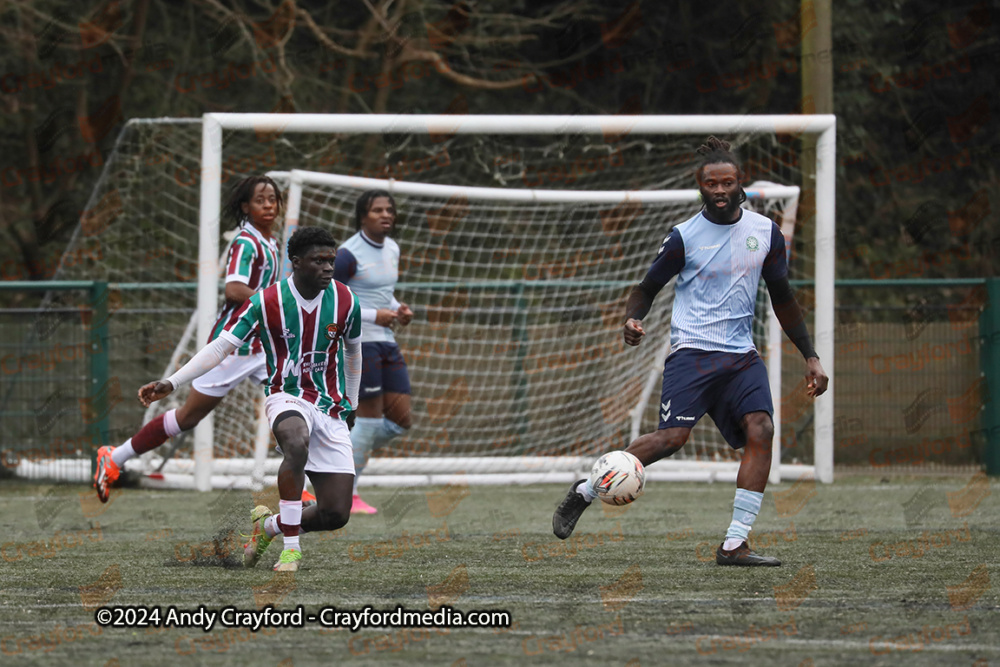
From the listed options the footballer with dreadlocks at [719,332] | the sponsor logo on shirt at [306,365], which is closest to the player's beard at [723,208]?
the footballer with dreadlocks at [719,332]

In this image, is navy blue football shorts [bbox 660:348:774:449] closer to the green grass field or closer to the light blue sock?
the light blue sock

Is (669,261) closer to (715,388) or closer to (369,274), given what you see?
(715,388)

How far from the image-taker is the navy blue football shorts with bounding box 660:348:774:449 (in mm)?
A: 6141

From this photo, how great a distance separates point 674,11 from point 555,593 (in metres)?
14.4

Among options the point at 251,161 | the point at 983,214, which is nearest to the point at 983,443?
the point at 983,214

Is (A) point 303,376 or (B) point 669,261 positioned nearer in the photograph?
(A) point 303,376

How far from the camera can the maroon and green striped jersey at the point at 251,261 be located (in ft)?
25.6

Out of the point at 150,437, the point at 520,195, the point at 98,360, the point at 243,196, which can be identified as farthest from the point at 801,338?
the point at 98,360

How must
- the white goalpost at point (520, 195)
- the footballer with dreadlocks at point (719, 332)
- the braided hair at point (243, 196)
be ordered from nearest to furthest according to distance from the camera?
1. the footballer with dreadlocks at point (719, 332)
2. the braided hair at point (243, 196)
3. the white goalpost at point (520, 195)

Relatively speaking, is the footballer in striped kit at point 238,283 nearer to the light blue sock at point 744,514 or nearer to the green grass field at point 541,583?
the green grass field at point 541,583

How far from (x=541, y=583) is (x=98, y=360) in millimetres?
6557

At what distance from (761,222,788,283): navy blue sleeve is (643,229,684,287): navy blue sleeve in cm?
40
